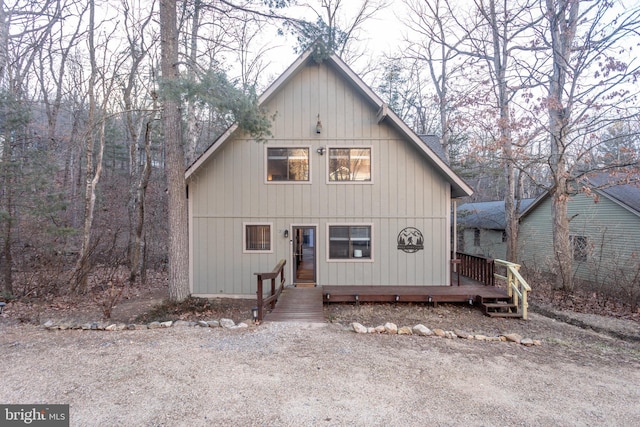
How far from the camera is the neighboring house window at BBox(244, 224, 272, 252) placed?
8547 millimetres

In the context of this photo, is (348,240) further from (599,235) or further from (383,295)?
(599,235)

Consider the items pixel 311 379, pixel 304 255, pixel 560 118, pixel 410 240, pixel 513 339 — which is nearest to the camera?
pixel 311 379

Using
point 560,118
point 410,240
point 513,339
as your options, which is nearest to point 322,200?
point 410,240

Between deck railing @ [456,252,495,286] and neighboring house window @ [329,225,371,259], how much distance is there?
2427 mm

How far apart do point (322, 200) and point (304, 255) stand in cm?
163

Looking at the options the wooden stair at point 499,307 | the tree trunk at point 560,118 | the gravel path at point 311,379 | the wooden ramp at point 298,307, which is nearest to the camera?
the gravel path at point 311,379

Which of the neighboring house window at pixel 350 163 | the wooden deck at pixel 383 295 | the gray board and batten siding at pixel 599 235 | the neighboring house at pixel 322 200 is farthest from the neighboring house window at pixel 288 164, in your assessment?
the gray board and batten siding at pixel 599 235

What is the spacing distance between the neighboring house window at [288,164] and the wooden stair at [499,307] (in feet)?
17.4

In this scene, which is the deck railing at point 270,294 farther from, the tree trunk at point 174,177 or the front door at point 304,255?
the tree trunk at point 174,177

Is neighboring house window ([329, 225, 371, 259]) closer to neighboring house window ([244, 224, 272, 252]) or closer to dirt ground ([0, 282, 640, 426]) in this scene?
neighboring house window ([244, 224, 272, 252])

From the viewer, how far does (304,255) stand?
8.80 meters

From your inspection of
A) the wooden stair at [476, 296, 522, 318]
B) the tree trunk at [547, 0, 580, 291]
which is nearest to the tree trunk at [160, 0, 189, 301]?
the wooden stair at [476, 296, 522, 318]

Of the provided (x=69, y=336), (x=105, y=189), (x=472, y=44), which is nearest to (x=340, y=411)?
(x=69, y=336)

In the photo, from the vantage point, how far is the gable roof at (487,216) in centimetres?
1592
